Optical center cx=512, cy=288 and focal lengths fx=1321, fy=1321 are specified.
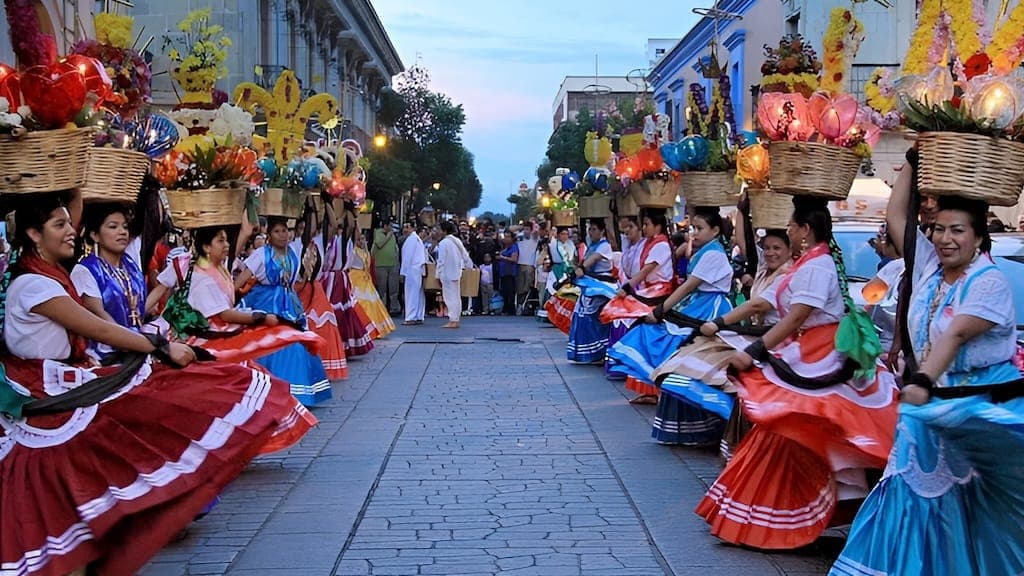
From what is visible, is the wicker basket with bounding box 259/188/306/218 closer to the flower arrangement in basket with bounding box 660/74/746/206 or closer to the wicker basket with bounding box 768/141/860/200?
the flower arrangement in basket with bounding box 660/74/746/206

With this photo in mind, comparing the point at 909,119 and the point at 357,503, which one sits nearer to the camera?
the point at 909,119

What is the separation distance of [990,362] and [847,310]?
5.30 feet

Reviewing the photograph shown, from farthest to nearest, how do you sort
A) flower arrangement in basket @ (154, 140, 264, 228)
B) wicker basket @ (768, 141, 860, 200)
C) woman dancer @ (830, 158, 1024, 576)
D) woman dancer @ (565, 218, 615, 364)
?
woman dancer @ (565, 218, 615, 364) → flower arrangement in basket @ (154, 140, 264, 228) → wicker basket @ (768, 141, 860, 200) → woman dancer @ (830, 158, 1024, 576)

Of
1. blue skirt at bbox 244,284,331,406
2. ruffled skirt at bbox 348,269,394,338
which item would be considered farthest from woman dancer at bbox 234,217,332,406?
ruffled skirt at bbox 348,269,394,338

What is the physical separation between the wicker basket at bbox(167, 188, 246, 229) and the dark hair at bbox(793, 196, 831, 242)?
3891mm

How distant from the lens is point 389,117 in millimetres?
59156

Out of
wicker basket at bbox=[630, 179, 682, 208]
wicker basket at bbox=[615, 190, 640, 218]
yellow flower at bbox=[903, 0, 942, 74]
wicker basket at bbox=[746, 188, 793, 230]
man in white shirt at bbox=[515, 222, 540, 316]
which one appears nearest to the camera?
yellow flower at bbox=[903, 0, 942, 74]

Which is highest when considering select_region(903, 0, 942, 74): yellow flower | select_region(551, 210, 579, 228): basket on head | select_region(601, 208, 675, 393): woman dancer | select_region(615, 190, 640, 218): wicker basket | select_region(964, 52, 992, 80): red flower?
select_region(903, 0, 942, 74): yellow flower

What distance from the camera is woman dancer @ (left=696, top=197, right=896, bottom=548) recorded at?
6.32 meters

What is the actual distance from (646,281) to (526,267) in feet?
49.4

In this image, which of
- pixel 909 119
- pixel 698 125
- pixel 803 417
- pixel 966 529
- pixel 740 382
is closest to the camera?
pixel 966 529

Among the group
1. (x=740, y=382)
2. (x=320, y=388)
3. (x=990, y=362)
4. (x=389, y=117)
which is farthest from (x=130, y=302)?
(x=389, y=117)

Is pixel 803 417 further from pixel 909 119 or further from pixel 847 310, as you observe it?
pixel 909 119

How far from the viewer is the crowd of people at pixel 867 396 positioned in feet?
16.4
